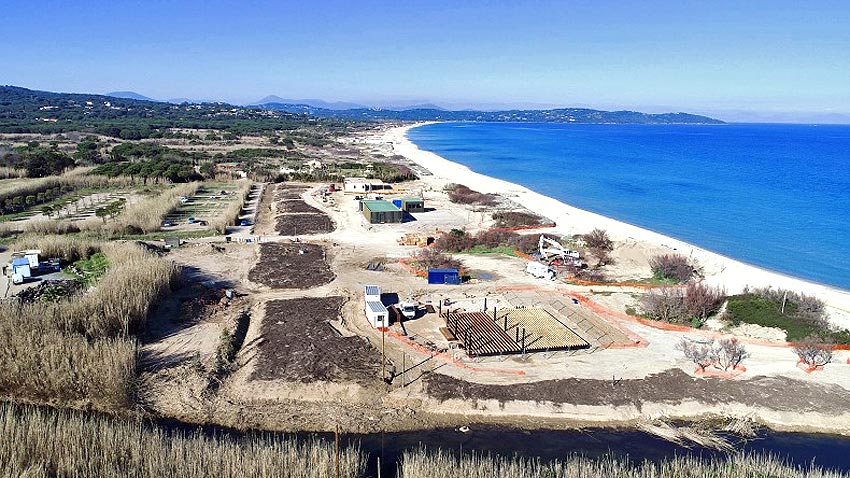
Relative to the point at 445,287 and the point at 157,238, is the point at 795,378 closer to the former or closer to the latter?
the point at 445,287

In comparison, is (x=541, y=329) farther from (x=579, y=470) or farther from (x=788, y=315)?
(x=788, y=315)

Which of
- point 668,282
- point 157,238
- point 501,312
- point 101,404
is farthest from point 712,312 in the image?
point 157,238

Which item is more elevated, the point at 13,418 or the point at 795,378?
the point at 13,418

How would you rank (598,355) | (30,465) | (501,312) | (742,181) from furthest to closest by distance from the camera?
(742,181), (501,312), (598,355), (30,465)

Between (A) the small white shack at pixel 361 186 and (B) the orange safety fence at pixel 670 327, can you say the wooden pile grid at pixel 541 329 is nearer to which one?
(B) the orange safety fence at pixel 670 327

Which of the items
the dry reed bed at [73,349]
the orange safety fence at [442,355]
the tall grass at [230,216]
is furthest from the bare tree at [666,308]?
the tall grass at [230,216]

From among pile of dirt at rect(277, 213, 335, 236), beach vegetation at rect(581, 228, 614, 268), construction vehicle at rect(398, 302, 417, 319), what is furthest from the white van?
pile of dirt at rect(277, 213, 335, 236)

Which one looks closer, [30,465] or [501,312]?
[30,465]
